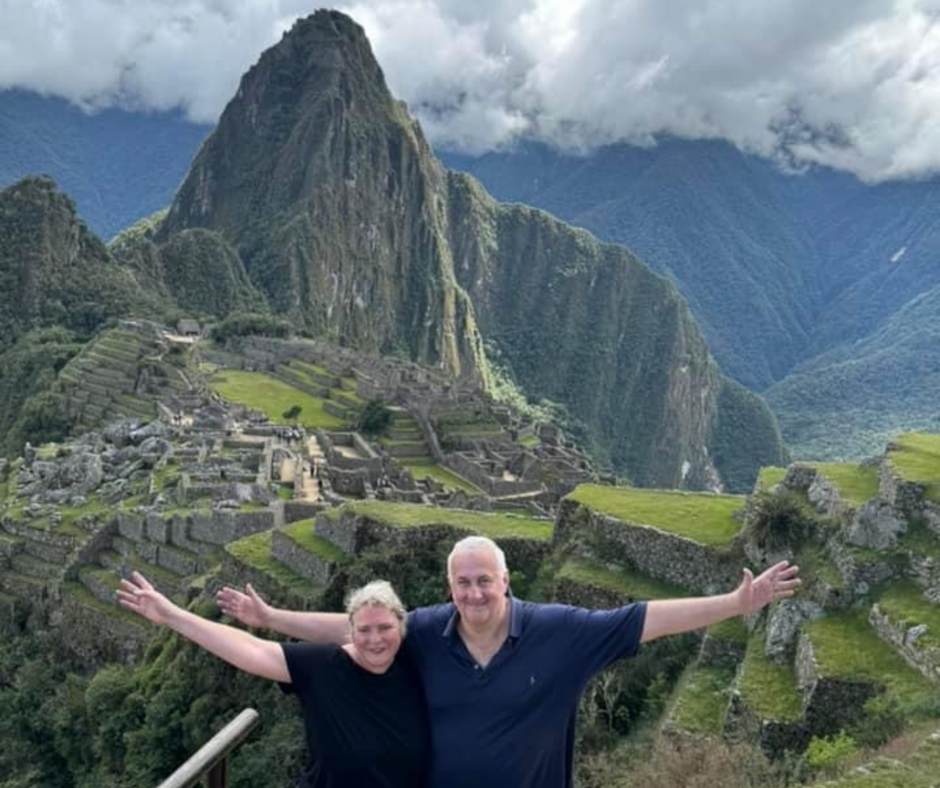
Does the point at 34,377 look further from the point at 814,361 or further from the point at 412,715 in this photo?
the point at 814,361

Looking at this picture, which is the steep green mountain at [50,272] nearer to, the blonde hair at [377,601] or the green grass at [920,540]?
the green grass at [920,540]

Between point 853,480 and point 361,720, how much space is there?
34.4 ft

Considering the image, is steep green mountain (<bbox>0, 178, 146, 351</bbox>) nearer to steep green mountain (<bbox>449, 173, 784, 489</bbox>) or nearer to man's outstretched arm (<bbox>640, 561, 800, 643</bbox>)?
man's outstretched arm (<bbox>640, 561, 800, 643</bbox>)

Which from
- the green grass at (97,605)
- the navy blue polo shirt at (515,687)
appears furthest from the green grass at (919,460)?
the green grass at (97,605)

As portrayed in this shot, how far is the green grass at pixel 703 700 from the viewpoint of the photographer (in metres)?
9.70

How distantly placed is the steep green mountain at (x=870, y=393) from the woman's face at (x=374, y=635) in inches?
3817

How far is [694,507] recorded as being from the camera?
14.4 metres

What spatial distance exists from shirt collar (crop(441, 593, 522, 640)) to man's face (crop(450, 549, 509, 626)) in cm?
10

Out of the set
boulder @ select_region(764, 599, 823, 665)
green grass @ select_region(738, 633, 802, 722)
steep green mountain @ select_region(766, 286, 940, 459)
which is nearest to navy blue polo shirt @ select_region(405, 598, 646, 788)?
green grass @ select_region(738, 633, 802, 722)

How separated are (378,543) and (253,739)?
3301 millimetres

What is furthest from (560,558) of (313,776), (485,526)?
(313,776)

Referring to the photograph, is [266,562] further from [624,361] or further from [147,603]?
[624,361]

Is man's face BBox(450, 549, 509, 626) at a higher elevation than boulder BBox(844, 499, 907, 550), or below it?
below

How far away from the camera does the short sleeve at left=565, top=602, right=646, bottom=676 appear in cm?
454
